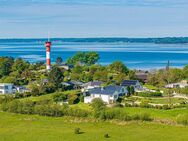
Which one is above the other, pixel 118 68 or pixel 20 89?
pixel 118 68

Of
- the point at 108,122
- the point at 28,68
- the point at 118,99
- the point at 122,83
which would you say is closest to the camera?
the point at 108,122

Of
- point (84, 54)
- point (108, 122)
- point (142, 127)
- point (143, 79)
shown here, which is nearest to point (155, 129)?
point (142, 127)

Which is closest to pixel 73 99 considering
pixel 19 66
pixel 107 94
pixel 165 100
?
pixel 107 94

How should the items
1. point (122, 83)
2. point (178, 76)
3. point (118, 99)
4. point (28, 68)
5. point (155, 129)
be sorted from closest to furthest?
point (155, 129) → point (118, 99) → point (122, 83) → point (178, 76) → point (28, 68)

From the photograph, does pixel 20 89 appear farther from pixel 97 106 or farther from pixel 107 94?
pixel 97 106

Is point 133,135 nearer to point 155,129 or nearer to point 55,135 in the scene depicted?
point 155,129

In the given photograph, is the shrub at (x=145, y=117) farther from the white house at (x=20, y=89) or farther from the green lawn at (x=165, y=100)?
the white house at (x=20, y=89)

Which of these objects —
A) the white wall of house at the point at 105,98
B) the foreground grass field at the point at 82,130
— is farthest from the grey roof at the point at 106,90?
the foreground grass field at the point at 82,130
